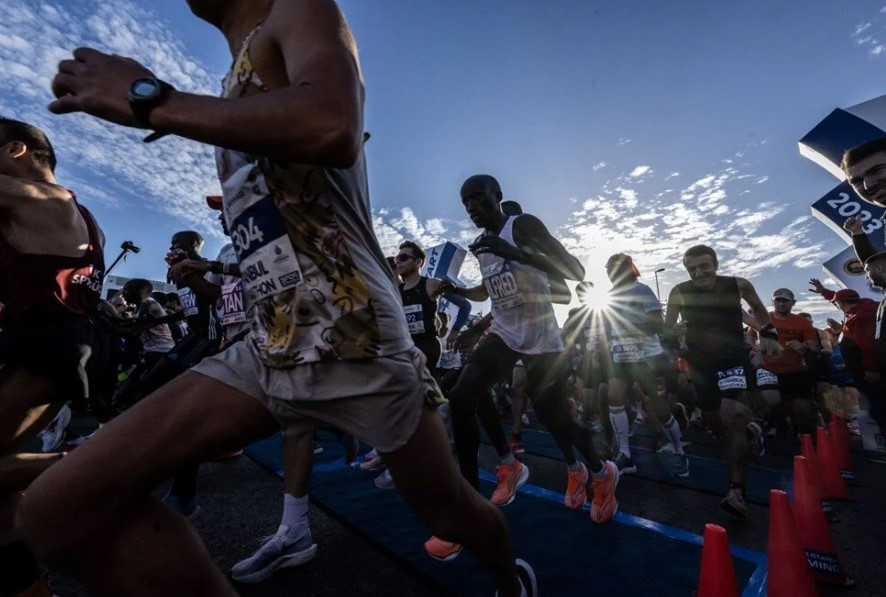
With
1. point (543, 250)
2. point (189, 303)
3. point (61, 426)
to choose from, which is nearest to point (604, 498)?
point (543, 250)

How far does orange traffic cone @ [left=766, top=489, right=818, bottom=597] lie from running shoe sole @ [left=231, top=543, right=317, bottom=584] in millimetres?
2250

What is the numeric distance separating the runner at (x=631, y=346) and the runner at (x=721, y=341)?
92 cm

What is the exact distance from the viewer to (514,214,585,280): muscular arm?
302cm

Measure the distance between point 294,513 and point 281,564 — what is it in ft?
0.85

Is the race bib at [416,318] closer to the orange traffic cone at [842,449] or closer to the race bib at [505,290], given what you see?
the race bib at [505,290]

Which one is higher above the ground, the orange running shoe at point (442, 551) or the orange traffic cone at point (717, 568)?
the orange traffic cone at point (717, 568)

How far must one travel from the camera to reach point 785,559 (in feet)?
6.30

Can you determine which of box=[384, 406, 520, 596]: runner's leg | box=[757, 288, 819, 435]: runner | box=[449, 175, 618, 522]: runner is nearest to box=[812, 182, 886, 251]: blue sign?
box=[757, 288, 819, 435]: runner

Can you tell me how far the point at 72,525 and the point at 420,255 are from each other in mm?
4181

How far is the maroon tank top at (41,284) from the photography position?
211 centimetres

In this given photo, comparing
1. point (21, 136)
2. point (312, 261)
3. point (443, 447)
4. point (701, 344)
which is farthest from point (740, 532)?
point (21, 136)

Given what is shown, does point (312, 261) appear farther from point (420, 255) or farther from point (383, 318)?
point (420, 255)

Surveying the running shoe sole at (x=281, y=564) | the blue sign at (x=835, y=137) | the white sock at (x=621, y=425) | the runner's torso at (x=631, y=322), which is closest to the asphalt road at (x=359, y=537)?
the running shoe sole at (x=281, y=564)

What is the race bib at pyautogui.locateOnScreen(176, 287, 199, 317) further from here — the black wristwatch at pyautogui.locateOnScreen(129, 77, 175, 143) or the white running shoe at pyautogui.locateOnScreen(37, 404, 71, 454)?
the black wristwatch at pyautogui.locateOnScreen(129, 77, 175, 143)
